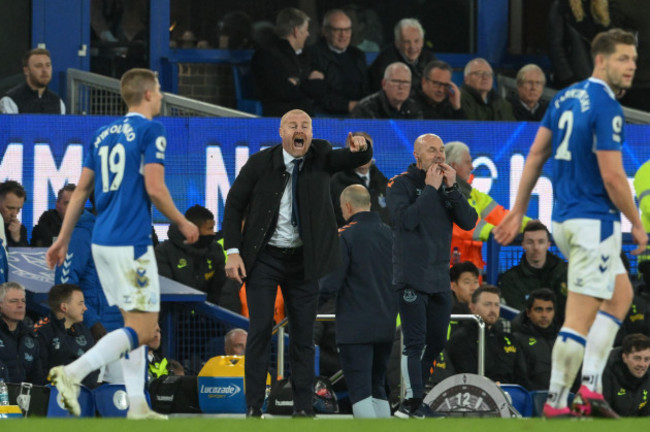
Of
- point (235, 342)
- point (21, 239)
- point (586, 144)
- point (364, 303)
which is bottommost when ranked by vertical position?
point (235, 342)

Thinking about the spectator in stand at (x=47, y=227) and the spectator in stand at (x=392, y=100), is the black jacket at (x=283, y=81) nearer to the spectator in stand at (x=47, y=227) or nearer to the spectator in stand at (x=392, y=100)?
the spectator in stand at (x=392, y=100)

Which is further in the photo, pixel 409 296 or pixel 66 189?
pixel 66 189

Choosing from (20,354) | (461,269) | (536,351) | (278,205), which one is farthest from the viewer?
(461,269)

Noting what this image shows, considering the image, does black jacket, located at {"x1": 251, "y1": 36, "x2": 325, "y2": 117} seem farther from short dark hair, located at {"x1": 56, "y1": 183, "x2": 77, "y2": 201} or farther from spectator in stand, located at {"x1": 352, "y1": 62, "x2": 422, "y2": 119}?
short dark hair, located at {"x1": 56, "y1": 183, "x2": 77, "y2": 201}

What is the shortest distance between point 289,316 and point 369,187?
331 cm

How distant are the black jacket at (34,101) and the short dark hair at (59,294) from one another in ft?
9.85

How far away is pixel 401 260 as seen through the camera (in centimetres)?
1002

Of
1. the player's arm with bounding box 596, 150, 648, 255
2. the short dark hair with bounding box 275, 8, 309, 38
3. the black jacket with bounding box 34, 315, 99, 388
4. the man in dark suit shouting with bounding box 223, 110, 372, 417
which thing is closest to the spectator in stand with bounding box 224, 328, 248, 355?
the black jacket with bounding box 34, 315, 99, 388

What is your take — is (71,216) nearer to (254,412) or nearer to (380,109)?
(254,412)

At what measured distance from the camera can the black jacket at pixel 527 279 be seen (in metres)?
12.7

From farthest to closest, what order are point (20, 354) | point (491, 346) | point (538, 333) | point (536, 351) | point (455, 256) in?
point (455, 256)
point (538, 333)
point (536, 351)
point (491, 346)
point (20, 354)

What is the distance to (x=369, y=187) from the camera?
1234 cm

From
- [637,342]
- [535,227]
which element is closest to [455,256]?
[535,227]

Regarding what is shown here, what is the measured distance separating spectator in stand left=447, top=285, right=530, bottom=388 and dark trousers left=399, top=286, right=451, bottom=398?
163cm
